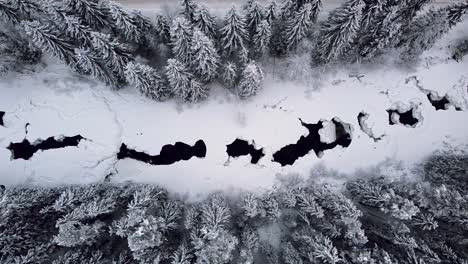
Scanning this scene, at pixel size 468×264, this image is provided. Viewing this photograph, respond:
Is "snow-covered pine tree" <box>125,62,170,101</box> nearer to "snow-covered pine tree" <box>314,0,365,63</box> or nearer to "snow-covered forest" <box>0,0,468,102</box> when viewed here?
"snow-covered forest" <box>0,0,468,102</box>

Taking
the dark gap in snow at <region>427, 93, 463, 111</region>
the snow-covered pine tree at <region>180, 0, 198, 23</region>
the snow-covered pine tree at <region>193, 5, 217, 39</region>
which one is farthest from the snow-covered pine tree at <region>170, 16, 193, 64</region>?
the dark gap in snow at <region>427, 93, 463, 111</region>

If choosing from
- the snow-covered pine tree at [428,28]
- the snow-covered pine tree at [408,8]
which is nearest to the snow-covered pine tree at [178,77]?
the snow-covered pine tree at [408,8]

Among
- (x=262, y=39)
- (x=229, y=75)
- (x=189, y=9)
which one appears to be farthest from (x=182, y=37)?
(x=262, y=39)

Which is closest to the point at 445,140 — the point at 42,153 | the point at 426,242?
the point at 426,242

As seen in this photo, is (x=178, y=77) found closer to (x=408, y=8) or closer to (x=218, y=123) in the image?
(x=218, y=123)

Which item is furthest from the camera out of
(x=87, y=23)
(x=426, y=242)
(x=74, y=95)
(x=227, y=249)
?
(x=74, y=95)

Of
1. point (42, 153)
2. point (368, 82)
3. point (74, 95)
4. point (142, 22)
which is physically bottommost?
point (42, 153)

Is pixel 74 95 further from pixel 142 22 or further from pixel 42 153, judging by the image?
pixel 142 22
